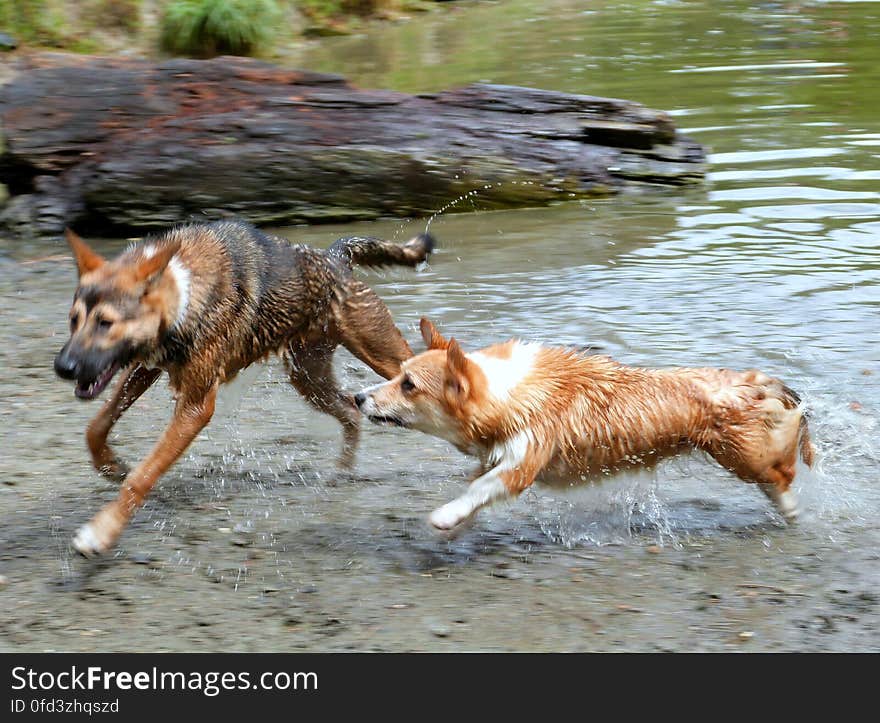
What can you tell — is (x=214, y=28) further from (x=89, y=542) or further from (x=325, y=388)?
(x=89, y=542)

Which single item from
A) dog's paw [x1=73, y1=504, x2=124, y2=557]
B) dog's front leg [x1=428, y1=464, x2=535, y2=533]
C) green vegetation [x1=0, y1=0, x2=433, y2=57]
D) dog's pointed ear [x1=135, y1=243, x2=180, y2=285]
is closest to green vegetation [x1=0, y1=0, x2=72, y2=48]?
green vegetation [x1=0, y1=0, x2=433, y2=57]

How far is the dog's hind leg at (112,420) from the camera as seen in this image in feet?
21.7

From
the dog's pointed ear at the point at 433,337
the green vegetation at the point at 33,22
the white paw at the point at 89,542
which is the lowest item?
the white paw at the point at 89,542

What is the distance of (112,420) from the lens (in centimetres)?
661

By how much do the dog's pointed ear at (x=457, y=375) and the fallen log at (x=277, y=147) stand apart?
6.41 meters

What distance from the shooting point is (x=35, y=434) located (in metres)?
7.54

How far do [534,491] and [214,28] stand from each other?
16.7m

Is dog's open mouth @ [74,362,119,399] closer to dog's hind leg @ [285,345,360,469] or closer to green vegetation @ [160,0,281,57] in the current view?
dog's hind leg @ [285,345,360,469]

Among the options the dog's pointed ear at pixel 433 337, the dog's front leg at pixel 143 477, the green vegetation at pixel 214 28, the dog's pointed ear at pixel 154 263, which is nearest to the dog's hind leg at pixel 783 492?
the dog's pointed ear at pixel 433 337

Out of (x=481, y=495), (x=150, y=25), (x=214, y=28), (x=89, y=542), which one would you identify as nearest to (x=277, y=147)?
(x=89, y=542)

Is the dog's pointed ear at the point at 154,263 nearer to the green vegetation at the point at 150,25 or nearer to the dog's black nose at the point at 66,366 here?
the dog's black nose at the point at 66,366

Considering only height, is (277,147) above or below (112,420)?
above

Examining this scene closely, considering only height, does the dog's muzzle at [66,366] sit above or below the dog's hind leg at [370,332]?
above
